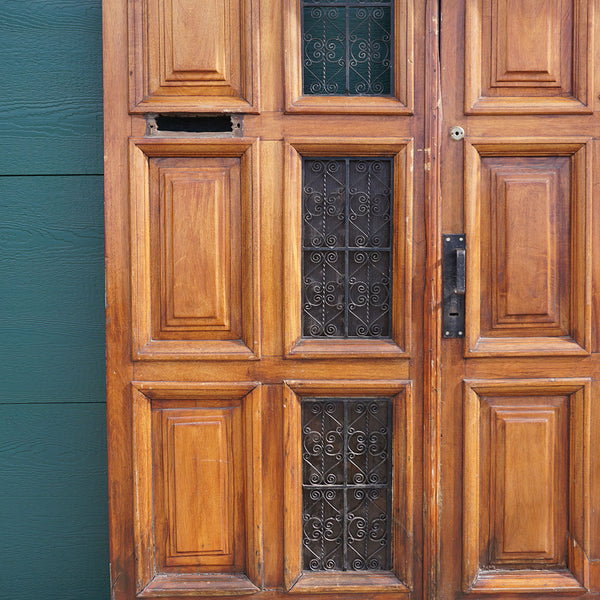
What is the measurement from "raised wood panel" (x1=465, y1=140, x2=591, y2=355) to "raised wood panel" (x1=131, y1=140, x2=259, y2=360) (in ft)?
2.16

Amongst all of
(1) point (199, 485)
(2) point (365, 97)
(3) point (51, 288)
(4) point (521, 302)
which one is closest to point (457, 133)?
(2) point (365, 97)

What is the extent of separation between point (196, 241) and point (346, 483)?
2.80 ft

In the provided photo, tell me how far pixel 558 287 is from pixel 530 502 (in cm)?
65

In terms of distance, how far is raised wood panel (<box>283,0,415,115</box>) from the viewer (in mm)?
1537

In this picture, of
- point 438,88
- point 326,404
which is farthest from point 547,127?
point 326,404

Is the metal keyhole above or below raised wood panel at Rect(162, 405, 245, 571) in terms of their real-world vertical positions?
above

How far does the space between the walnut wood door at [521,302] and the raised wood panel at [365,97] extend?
107mm

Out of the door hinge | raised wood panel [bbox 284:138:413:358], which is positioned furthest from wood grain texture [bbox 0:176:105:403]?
the door hinge

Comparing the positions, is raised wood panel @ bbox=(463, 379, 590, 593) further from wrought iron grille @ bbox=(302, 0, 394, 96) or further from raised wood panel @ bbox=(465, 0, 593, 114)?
wrought iron grille @ bbox=(302, 0, 394, 96)

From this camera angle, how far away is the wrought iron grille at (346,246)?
1.59 m

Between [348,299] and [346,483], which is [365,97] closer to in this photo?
[348,299]

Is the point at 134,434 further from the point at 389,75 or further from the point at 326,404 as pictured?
the point at 389,75

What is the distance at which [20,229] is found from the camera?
1.81m

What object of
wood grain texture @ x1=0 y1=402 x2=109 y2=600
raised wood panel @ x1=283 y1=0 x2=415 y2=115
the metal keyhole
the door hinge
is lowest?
wood grain texture @ x1=0 y1=402 x2=109 y2=600
